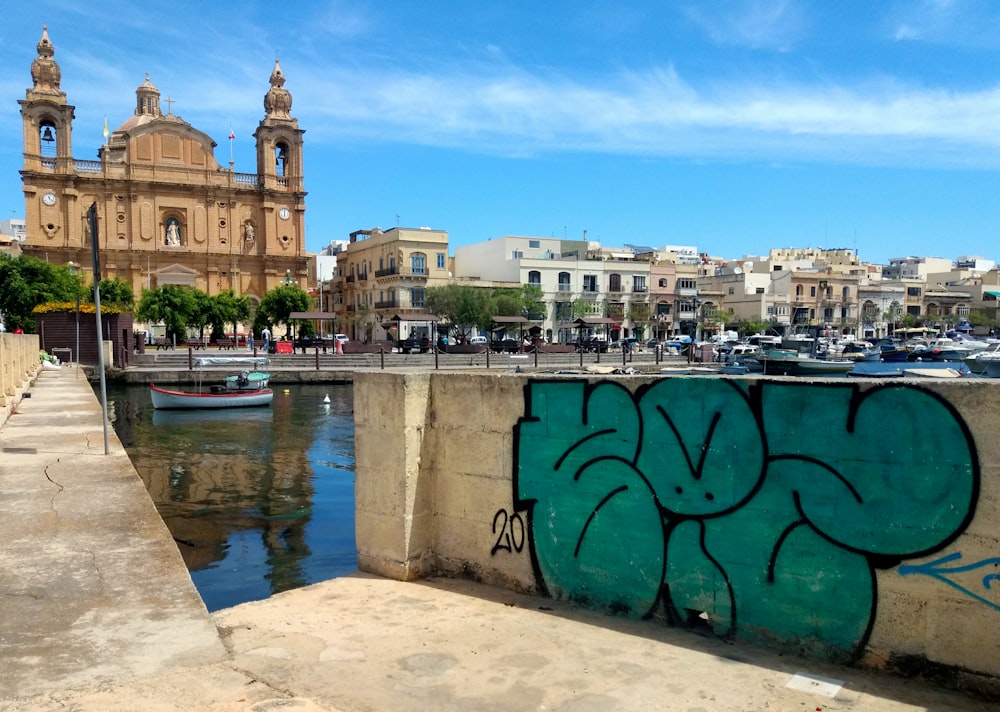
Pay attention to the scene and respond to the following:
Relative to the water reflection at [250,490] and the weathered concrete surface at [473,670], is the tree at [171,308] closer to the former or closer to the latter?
the water reflection at [250,490]

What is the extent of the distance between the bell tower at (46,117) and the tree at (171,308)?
1915 cm

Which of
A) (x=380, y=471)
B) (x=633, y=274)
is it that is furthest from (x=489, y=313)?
(x=380, y=471)

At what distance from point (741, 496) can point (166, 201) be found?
72122 millimetres

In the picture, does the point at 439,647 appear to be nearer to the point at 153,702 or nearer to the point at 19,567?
the point at 153,702

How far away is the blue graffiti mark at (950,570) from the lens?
4.07 m

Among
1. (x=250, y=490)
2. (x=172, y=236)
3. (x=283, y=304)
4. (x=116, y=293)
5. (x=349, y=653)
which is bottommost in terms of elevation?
(x=250, y=490)

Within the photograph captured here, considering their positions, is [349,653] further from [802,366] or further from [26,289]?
[26,289]

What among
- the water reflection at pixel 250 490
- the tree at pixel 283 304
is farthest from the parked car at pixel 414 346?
the water reflection at pixel 250 490

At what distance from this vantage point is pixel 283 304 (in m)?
60.9

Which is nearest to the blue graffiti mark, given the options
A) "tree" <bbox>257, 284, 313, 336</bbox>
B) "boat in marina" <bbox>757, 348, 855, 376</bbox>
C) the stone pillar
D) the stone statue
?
the stone pillar

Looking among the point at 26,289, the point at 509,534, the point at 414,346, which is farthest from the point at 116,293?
the point at 509,534

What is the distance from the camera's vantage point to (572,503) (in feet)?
18.9

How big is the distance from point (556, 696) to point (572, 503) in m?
1.71

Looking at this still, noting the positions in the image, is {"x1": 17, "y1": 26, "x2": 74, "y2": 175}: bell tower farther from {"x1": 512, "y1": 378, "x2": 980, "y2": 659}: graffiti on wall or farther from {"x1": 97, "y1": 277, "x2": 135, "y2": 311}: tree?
{"x1": 512, "y1": 378, "x2": 980, "y2": 659}: graffiti on wall
